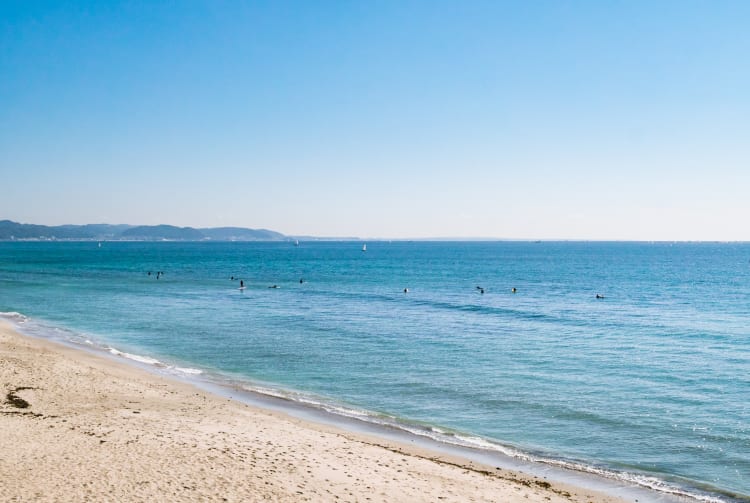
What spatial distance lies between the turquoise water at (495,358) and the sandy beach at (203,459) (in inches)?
122

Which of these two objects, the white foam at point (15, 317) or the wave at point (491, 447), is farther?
the white foam at point (15, 317)

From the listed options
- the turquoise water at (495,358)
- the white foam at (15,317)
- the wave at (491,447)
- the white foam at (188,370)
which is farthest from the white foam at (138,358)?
the white foam at (15,317)

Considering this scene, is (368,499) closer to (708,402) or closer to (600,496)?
(600,496)

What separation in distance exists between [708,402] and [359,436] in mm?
13779

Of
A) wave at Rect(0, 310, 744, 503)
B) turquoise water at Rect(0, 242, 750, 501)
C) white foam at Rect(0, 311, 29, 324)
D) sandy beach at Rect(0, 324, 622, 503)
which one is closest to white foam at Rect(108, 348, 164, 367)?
wave at Rect(0, 310, 744, 503)

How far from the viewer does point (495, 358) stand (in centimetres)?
3055

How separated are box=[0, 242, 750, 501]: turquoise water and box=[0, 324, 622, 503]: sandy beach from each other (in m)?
3.10

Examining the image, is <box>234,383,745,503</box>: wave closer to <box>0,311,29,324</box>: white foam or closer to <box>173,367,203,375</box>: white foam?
<box>173,367,203,375</box>: white foam

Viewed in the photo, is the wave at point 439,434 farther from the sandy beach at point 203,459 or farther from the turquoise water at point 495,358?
the sandy beach at point 203,459

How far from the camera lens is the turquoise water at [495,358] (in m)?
18.5

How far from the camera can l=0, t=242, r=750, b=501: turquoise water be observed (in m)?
18.5

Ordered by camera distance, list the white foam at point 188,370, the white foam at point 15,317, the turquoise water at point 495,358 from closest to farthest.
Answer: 1. the turquoise water at point 495,358
2. the white foam at point 188,370
3. the white foam at point 15,317

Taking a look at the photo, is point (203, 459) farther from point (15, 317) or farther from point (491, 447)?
point (15, 317)

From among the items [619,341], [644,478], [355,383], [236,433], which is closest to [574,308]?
[619,341]
